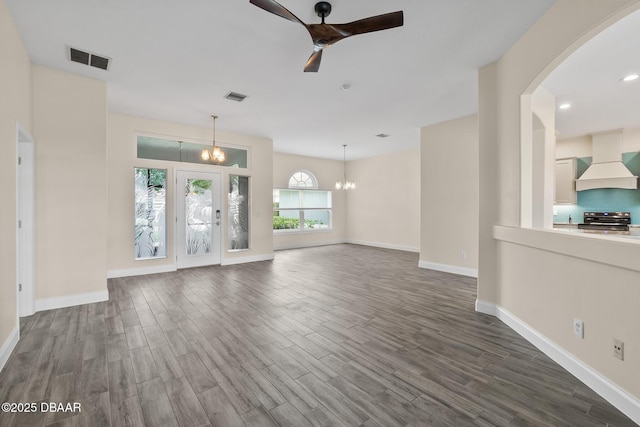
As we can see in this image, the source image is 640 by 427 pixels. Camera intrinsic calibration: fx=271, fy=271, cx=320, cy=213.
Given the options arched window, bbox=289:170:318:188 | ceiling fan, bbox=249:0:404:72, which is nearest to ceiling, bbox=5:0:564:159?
ceiling fan, bbox=249:0:404:72

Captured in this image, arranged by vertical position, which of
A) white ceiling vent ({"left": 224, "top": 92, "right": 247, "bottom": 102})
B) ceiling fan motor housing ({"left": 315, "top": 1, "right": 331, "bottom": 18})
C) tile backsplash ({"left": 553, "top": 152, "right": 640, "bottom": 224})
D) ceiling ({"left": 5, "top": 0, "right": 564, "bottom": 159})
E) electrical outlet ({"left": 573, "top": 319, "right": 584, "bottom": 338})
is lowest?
electrical outlet ({"left": 573, "top": 319, "right": 584, "bottom": 338})

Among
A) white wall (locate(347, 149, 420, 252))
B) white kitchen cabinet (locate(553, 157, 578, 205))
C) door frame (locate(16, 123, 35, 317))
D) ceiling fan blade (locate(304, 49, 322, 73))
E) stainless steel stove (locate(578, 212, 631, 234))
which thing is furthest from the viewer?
white wall (locate(347, 149, 420, 252))

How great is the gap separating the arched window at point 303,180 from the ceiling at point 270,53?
383 centimetres

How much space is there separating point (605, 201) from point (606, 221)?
446 mm

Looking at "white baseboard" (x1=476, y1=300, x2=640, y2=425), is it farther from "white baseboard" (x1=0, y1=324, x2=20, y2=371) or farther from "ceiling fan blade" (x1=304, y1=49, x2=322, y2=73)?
"white baseboard" (x1=0, y1=324, x2=20, y2=371)

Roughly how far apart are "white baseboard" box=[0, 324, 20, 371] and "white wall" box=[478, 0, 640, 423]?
14.6 ft

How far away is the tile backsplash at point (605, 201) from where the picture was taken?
556cm

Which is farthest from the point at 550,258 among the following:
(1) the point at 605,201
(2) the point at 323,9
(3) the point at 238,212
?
(3) the point at 238,212

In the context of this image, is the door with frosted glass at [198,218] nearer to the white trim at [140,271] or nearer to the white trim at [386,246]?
the white trim at [140,271]

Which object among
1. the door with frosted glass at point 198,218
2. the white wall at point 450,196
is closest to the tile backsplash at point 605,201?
the white wall at point 450,196

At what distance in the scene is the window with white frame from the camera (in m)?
8.75

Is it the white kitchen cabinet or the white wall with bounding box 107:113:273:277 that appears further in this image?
the white kitchen cabinet

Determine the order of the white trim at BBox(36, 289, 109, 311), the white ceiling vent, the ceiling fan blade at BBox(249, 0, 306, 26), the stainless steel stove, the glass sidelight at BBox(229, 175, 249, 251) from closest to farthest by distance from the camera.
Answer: the ceiling fan blade at BBox(249, 0, 306, 26)
the white trim at BBox(36, 289, 109, 311)
the white ceiling vent
the stainless steel stove
the glass sidelight at BBox(229, 175, 249, 251)

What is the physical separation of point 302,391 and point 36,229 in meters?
3.87
